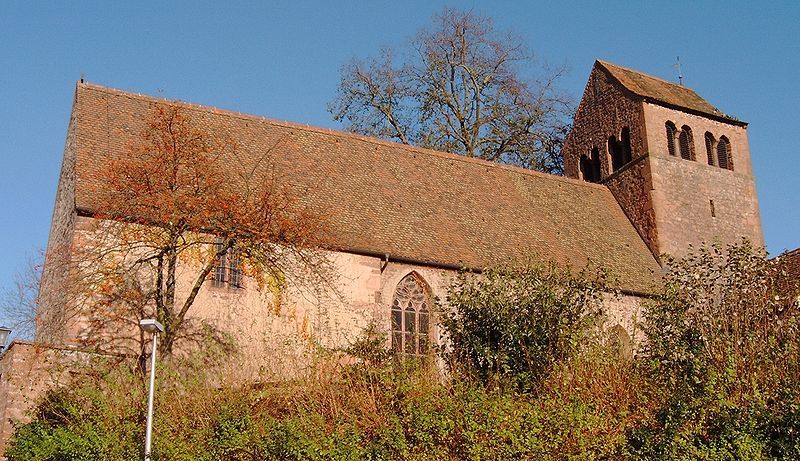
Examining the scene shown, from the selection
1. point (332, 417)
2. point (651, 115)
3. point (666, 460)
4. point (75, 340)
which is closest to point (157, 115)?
point (75, 340)

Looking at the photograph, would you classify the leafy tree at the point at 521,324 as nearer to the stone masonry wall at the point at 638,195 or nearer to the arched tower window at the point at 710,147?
the stone masonry wall at the point at 638,195

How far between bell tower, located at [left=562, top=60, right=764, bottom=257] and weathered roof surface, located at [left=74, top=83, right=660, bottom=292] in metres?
1.19

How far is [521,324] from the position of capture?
643 inches

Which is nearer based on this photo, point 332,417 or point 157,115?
point 332,417

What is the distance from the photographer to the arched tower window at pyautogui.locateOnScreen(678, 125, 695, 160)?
3038cm

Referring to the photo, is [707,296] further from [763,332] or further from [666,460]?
[666,460]

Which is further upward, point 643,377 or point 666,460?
point 643,377

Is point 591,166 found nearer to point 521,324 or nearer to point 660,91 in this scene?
point 660,91

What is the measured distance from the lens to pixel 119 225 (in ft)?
58.4

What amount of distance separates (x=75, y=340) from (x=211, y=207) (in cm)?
379

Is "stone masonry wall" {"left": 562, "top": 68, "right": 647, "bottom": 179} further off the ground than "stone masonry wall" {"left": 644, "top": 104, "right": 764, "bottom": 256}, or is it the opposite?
"stone masonry wall" {"left": 562, "top": 68, "right": 647, "bottom": 179}

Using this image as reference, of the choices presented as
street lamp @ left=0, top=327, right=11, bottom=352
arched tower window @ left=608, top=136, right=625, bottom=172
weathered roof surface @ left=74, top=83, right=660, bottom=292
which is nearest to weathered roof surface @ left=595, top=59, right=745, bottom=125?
arched tower window @ left=608, top=136, right=625, bottom=172

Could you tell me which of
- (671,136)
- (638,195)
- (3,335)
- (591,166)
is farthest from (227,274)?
(671,136)

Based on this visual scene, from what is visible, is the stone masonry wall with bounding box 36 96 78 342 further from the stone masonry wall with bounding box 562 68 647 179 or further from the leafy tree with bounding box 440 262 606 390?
the stone masonry wall with bounding box 562 68 647 179
